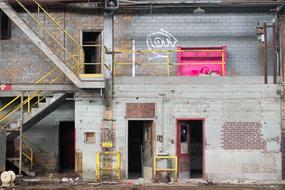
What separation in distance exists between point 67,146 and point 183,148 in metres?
5.50

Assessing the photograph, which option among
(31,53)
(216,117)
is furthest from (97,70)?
(216,117)

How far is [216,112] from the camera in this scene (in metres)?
16.0

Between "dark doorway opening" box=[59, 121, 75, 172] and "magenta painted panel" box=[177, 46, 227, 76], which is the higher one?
"magenta painted panel" box=[177, 46, 227, 76]

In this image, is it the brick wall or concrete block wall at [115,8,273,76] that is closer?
the brick wall

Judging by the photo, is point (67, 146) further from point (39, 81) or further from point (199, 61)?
point (199, 61)

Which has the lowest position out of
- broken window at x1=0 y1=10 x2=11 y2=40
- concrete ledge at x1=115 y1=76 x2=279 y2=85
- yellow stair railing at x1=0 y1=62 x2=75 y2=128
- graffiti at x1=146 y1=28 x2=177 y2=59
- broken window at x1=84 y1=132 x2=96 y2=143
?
broken window at x1=84 y1=132 x2=96 y2=143

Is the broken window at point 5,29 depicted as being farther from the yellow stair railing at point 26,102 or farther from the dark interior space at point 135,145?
the dark interior space at point 135,145

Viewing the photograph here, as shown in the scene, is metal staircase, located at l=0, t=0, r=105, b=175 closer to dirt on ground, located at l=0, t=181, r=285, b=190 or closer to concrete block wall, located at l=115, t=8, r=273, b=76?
dirt on ground, located at l=0, t=181, r=285, b=190

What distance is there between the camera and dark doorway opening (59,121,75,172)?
18.7 meters

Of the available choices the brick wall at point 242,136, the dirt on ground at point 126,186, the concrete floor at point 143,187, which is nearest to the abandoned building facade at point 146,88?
the brick wall at point 242,136

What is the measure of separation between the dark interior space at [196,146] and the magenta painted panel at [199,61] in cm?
205

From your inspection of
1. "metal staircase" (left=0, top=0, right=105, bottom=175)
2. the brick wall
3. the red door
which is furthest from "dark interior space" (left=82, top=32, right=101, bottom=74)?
the brick wall

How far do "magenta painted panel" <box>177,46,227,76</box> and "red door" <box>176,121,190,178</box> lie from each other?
2.38m

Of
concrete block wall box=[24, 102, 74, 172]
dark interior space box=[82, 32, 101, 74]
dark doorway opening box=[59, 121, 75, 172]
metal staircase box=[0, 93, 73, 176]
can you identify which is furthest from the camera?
dark doorway opening box=[59, 121, 75, 172]
